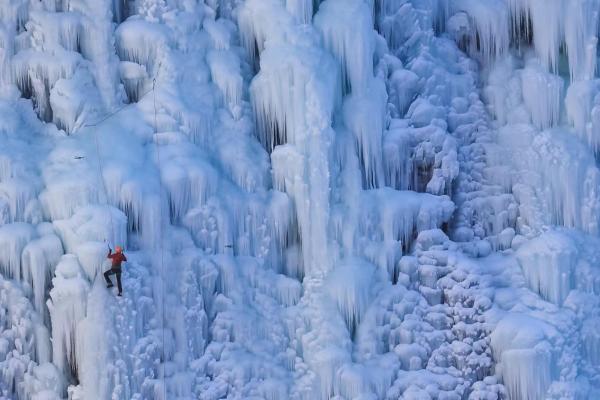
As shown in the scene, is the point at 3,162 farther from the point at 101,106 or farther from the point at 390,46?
the point at 390,46

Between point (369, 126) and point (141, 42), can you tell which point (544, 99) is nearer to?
point (369, 126)

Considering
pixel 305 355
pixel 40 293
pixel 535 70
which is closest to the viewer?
pixel 40 293

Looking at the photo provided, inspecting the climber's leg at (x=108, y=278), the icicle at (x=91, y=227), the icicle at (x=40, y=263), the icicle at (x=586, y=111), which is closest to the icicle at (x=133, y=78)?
the icicle at (x=91, y=227)

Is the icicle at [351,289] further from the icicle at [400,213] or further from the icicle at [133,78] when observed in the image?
the icicle at [133,78]

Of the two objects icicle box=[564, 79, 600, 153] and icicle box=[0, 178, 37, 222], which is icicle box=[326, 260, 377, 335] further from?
icicle box=[0, 178, 37, 222]

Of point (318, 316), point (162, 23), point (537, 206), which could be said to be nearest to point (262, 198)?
point (318, 316)
